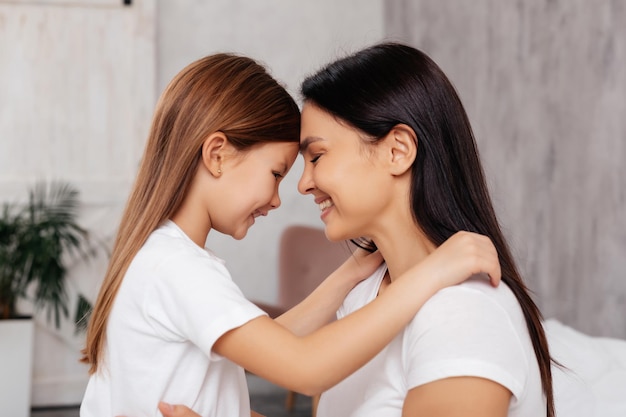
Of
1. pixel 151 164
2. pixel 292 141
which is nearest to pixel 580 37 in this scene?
pixel 292 141

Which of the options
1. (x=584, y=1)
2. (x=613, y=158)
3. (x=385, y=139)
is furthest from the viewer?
(x=584, y=1)

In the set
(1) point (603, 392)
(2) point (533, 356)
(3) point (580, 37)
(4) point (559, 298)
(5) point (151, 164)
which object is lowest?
(4) point (559, 298)

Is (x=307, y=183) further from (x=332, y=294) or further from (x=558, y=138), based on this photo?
(x=558, y=138)

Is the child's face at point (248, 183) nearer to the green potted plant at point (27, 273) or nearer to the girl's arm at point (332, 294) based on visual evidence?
the girl's arm at point (332, 294)

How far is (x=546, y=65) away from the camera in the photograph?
3.65 m

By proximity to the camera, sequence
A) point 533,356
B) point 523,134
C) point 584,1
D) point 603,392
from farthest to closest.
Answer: point 523,134 < point 584,1 < point 603,392 < point 533,356

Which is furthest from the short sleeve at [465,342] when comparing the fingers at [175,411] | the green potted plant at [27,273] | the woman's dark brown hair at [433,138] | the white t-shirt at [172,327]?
the green potted plant at [27,273]

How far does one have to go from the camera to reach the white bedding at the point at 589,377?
6.10 ft

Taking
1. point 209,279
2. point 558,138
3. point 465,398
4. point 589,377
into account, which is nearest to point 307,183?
point 209,279

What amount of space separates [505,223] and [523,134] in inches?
16.7

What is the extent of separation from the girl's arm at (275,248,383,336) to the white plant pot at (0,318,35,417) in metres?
2.93

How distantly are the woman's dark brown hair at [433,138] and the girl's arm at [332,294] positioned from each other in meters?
0.35

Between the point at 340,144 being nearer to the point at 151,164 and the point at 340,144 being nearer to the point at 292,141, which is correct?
the point at 292,141

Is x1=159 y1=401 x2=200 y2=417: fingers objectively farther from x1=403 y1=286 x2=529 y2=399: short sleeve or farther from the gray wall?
the gray wall
